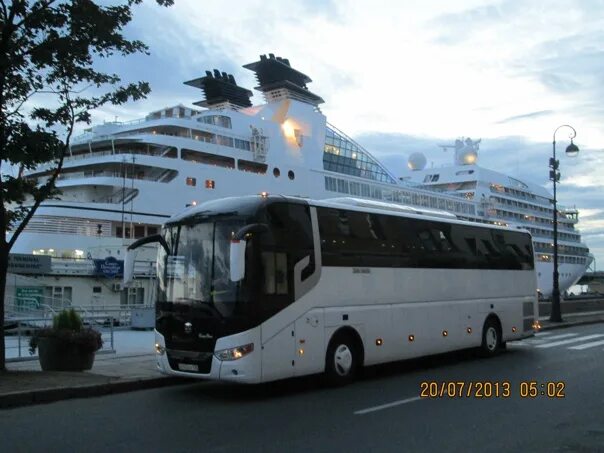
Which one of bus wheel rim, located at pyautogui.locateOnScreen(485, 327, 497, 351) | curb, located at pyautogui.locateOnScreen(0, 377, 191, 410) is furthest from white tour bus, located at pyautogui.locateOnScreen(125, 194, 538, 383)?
bus wheel rim, located at pyautogui.locateOnScreen(485, 327, 497, 351)

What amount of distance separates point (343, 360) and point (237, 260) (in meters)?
3.43

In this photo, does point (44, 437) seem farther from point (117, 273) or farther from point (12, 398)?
point (117, 273)

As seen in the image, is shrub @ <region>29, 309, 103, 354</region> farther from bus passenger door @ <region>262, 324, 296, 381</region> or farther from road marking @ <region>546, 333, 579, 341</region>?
road marking @ <region>546, 333, 579, 341</region>

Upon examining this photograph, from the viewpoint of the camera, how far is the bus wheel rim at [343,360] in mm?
11211

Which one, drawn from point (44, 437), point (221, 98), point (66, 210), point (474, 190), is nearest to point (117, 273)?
point (66, 210)

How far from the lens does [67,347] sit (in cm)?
1205

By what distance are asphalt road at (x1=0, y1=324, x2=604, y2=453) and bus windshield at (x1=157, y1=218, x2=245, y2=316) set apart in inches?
63.7

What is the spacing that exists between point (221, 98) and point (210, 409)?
52651 millimetres

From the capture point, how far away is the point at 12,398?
373 inches

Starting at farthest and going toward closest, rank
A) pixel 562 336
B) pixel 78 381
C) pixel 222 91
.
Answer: pixel 222 91 → pixel 562 336 → pixel 78 381

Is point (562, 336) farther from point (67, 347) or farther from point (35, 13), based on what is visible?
point (35, 13)

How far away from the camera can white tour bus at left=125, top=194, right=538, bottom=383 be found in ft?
32.2

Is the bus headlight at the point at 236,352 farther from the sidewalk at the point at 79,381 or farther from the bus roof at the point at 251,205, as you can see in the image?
the sidewalk at the point at 79,381

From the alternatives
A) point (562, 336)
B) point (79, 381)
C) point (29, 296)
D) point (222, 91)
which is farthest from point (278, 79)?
point (79, 381)
